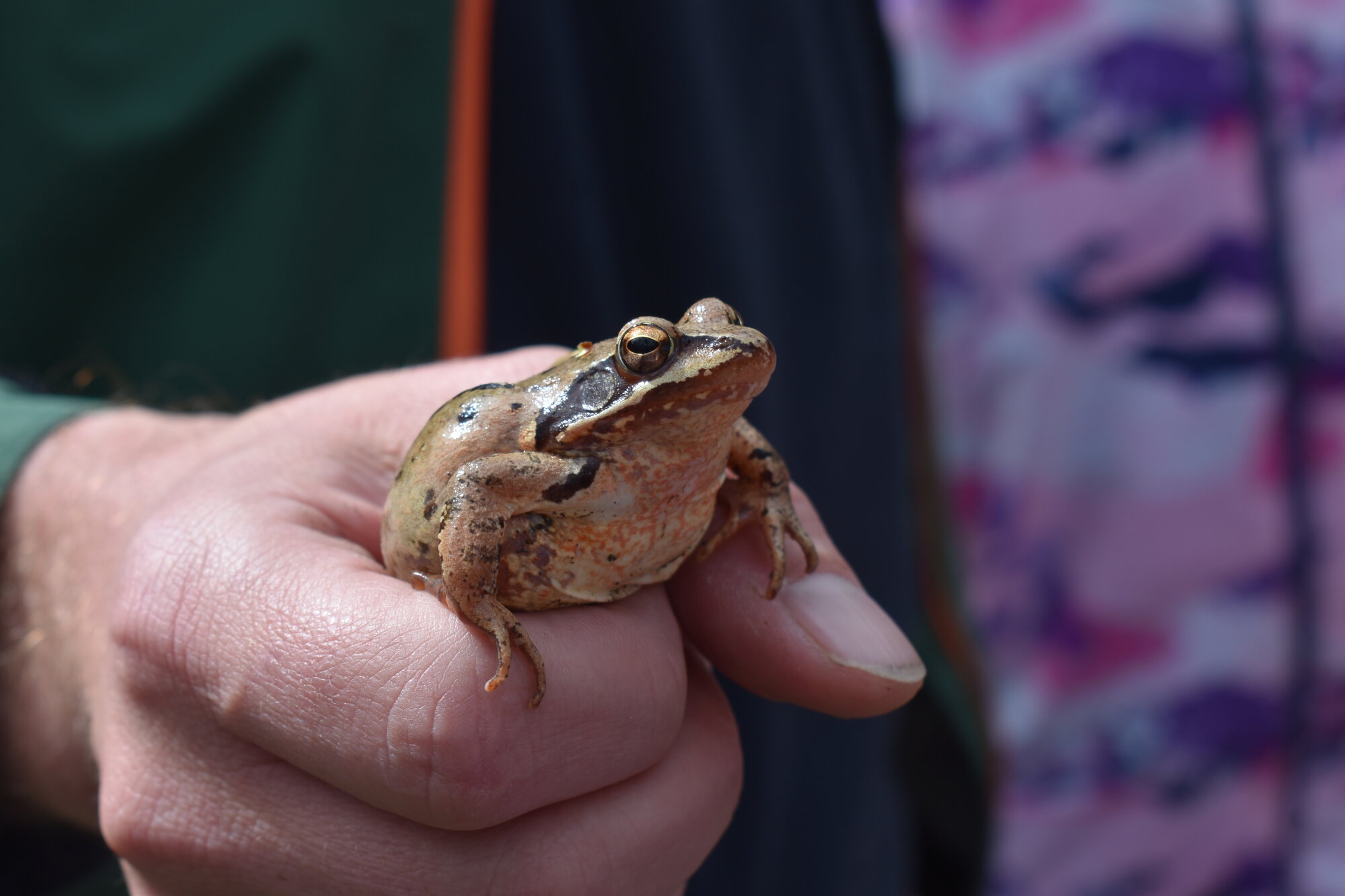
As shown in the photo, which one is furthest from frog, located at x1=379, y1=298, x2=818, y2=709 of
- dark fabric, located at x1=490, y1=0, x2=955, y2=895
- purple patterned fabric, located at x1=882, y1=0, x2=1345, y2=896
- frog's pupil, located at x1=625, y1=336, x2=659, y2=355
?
purple patterned fabric, located at x1=882, y1=0, x2=1345, y2=896

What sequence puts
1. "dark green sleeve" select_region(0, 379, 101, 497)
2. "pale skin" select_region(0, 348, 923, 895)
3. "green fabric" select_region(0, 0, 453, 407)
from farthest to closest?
"green fabric" select_region(0, 0, 453, 407) → "dark green sleeve" select_region(0, 379, 101, 497) → "pale skin" select_region(0, 348, 923, 895)

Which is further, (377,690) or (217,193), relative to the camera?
(217,193)

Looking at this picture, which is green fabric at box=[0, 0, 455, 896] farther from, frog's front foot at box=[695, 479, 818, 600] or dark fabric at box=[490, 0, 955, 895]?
frog's front foot at box=[695, 479, 818, 600]

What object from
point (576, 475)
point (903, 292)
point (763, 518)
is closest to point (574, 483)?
point (576, 475)

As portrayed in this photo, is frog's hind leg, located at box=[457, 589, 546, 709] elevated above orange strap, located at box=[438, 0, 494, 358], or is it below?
below

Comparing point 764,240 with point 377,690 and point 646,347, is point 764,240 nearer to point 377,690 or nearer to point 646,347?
point 646,347

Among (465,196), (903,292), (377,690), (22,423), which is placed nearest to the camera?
(377,690)

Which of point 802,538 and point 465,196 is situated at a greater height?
point 465,196


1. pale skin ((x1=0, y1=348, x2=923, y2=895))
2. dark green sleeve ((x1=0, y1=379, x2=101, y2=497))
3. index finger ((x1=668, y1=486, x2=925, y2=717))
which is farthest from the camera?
dark green sleeve ((x1=0, y1=379, x2=101, y2=497))
